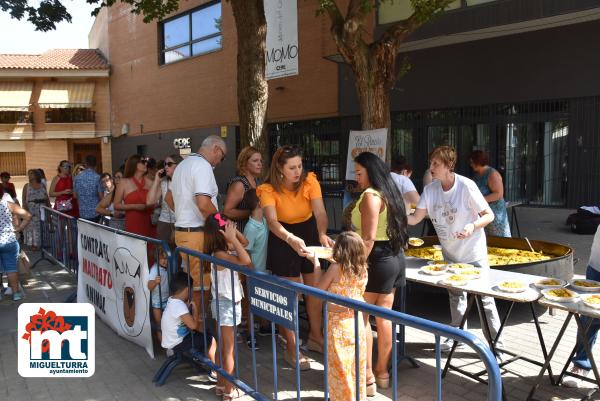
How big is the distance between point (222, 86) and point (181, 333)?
1771 centimetres

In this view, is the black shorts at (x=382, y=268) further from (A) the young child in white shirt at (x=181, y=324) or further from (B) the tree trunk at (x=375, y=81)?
(B) the tree trunk at (x=375, y=81)

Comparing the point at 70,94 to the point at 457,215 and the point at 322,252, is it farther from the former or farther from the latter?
the point at 457,215

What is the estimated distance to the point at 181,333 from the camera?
4.24m

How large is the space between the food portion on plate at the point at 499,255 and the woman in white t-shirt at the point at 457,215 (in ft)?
4.75

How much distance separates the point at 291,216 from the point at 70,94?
28368mm

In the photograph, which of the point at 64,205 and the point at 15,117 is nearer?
the point at 64,205

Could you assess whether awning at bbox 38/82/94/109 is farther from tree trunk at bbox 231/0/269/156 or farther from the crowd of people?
the crowd of people

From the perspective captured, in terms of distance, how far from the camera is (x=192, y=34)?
2217cm

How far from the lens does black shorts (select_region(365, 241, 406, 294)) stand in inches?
151

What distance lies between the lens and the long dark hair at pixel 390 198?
3.79 metres

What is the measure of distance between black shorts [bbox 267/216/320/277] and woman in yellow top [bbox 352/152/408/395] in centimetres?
71

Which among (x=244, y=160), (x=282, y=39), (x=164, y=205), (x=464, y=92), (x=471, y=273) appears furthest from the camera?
(x=464, y=92)

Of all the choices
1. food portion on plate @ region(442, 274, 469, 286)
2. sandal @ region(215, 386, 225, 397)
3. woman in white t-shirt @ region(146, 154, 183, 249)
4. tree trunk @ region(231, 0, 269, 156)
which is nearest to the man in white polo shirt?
sandal @ region(215, 386, 225, 397)

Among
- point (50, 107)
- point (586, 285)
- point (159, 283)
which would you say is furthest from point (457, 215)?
point (50, 107)
